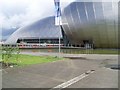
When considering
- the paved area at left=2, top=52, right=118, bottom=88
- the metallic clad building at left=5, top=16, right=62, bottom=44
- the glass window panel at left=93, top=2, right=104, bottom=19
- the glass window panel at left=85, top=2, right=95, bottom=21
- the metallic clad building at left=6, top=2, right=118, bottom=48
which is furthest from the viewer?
the metallic clad building at left=5, top=16, right=62, bottom=44

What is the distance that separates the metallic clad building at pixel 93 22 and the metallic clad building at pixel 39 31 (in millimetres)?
31383

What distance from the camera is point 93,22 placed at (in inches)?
2501

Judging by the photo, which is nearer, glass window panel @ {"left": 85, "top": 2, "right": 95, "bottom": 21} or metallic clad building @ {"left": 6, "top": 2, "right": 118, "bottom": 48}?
metallic clad building @ {"left": 6, "top": 2, "right": 118, "bottom": 48}

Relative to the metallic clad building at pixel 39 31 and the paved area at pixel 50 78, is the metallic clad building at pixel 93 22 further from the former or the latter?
the paved area at pixel 50 78

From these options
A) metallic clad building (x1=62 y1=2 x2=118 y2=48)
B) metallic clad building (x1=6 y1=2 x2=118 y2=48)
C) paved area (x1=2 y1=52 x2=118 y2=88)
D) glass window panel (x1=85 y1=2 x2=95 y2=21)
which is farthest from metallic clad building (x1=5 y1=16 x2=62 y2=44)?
paved area (x1=2 y1=52 x2=118 y2=88)

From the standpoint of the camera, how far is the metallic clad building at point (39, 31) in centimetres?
10456

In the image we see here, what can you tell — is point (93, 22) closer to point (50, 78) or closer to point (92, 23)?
point (92, 23)

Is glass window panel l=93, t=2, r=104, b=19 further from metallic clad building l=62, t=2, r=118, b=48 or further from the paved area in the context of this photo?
the paved area

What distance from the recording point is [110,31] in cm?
6228

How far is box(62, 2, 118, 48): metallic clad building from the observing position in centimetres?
6076

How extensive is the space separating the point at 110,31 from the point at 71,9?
41.4 ft

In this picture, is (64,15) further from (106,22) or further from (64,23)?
(106,22)

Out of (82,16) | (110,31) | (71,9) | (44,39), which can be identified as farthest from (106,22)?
(44,39)

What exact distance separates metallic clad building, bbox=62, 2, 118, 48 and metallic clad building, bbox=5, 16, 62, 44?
31.4 m
